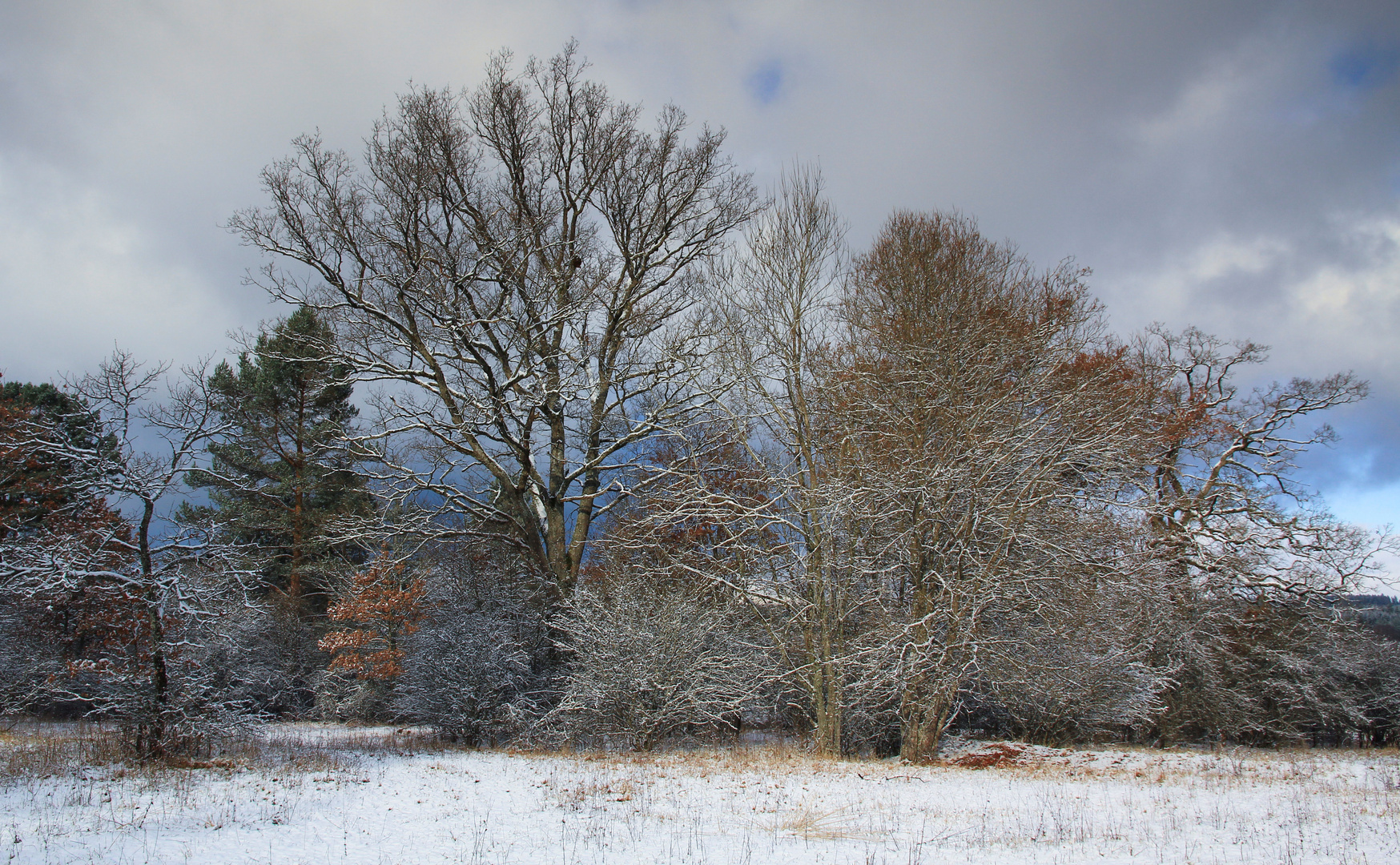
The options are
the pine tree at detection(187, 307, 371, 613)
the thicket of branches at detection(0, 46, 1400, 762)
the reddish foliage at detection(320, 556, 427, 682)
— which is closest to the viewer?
the thicket of branches at detection(0, 46, 1400, 762)

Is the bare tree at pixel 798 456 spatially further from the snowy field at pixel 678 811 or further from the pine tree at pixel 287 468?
the pine tree at pixel 287 468

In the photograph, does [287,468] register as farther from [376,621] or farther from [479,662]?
[479,662]

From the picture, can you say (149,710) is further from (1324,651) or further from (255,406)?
(1324,651)

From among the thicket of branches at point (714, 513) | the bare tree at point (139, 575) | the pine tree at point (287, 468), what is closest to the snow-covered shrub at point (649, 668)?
the thicket of branches at point (714, 513)

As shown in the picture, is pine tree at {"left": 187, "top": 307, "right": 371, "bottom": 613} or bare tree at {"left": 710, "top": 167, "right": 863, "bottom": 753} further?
pine tree at {"left": 187, "top": 307, "right": 371, "bottom": 613}

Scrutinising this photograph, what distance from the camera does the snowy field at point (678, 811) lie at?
561 centimetres

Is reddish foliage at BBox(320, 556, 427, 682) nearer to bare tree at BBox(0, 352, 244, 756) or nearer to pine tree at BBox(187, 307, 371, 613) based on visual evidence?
pine tree at BBox(187, 307, 371, 613)

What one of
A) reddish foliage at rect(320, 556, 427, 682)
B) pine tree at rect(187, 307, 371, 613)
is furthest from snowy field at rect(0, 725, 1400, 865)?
pine tree at rect(187, 307, 371, 613)

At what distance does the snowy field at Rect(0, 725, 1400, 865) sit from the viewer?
561cm

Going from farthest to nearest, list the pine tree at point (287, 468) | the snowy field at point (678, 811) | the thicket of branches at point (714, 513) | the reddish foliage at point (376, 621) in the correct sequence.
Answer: the pine tree at point (287, 468)
the reddish foliage at point (376, 621)
the thicket of branches at point (714, 513)
the snowy field at point (678, 811)

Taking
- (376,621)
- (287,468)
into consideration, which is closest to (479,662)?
(376,621)

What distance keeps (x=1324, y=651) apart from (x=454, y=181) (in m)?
20.9

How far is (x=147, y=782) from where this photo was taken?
7754 mm

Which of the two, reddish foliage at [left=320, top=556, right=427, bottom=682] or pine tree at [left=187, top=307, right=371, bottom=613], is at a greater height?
pine tree at [left=187, top=307, right=371, bottom=613]
